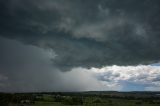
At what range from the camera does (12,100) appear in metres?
150

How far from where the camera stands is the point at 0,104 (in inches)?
4045

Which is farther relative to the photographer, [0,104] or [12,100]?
[12,100]

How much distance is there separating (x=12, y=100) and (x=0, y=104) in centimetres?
4818
